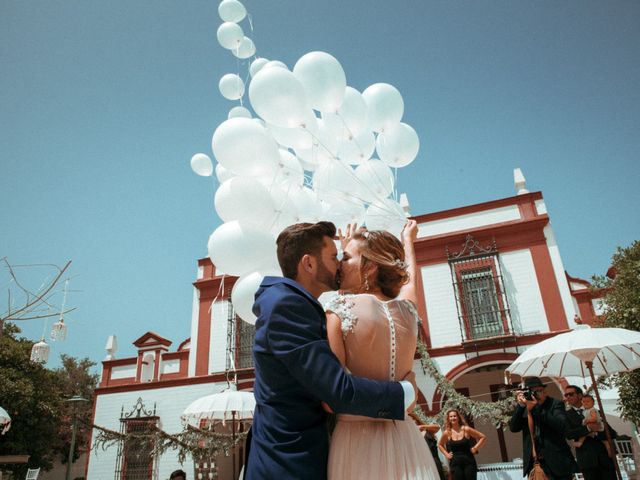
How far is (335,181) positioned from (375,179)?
507 mm

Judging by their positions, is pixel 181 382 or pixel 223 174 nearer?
pixel 223 174

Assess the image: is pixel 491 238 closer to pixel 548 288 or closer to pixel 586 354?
pixel 548 288

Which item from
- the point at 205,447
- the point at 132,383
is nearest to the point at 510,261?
the point at 205,447

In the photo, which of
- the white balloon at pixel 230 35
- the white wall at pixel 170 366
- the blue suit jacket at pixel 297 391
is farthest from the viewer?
the white wall at pixel 170 366

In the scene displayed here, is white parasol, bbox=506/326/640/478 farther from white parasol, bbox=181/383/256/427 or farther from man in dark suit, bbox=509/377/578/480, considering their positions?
white parasol, bbox=181/383/256/427

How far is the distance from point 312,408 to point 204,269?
14417 millimetres

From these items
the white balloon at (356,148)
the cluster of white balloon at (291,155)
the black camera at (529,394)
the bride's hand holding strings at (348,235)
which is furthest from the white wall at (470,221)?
the bride's hand holding strings at (348,235)

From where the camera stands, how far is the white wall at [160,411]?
43.6ft

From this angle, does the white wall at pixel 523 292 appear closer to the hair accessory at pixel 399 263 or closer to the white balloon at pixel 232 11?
the white balloon at pixel 232 11

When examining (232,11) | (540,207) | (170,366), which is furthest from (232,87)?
(170,366)

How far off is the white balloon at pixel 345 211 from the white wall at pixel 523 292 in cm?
819

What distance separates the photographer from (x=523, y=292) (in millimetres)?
12086

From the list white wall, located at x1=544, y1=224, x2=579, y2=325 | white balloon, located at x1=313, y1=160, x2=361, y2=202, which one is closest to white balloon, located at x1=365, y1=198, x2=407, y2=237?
white balloon, located at x1=313, y1=160, x2=361, y2=202

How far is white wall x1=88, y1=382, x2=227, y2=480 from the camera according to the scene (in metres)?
13.3
